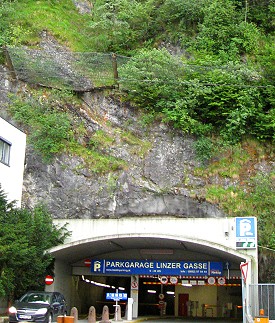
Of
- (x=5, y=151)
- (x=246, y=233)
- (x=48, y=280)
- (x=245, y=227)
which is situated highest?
(x=5, y=151)

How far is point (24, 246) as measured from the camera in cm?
2027

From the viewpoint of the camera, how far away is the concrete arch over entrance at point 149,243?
76.6 ft

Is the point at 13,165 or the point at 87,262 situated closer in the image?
the point at 13,165

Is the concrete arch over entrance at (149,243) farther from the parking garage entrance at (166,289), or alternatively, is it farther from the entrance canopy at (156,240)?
the parking garage entrance at (166,289)

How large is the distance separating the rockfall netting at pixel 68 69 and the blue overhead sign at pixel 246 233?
45.9 ft

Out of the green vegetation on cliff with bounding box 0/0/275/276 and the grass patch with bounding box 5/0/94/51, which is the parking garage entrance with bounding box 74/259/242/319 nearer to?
the green vegetation on cliff with bounding box 0/0/275/276

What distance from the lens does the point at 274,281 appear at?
26656 mm

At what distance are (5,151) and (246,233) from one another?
12468 millimetres

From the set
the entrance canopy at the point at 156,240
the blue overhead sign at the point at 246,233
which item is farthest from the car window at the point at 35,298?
the blue overhead sign at the point at 246,233

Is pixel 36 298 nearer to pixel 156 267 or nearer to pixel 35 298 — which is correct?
pixel 35 298

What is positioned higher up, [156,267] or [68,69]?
[68,69]

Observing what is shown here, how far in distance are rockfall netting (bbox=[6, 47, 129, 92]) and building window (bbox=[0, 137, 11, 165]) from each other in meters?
9.13

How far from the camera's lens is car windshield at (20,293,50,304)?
20.3 metres

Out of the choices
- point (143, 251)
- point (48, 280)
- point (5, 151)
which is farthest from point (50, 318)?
point (5, 151)
